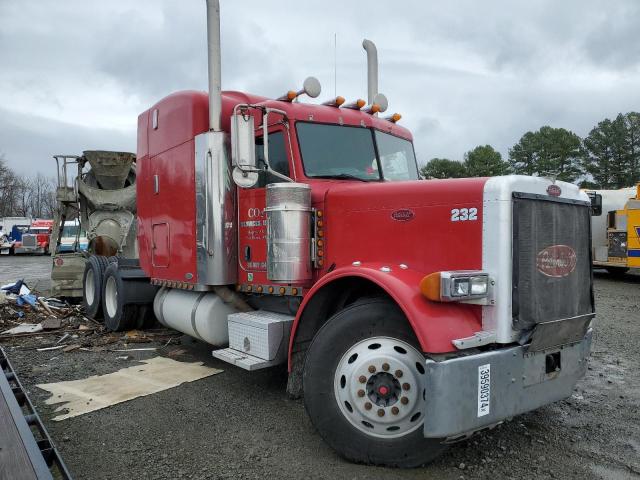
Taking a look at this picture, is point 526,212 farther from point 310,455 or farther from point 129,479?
point 129,479

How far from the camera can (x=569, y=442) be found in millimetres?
3887

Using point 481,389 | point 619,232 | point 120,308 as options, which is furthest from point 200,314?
point 619,232

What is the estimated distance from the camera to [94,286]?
28.0ft

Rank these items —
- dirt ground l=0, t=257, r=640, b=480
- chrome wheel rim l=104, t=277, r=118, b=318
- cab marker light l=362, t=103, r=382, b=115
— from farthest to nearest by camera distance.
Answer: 1. chrome wheel rim l=104, t=277, r=118, b=318
2. cab marker light l=362, t=103, r=382, b=115
3. dirt ground l=0, t=257, r=640, b=480

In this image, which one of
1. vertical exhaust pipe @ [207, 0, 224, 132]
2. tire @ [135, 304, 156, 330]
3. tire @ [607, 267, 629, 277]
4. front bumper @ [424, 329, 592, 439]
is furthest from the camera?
tire @ [607, 267, 629, 277]

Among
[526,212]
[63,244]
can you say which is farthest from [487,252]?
[63,244]

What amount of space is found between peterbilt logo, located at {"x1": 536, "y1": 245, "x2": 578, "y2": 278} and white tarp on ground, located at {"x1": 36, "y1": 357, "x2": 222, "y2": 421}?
3604 millimetres

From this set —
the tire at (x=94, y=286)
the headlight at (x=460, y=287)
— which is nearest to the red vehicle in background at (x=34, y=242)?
the tire at (x=94, y=286)

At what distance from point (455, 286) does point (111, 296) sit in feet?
20.8

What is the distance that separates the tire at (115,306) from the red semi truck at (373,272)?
2.13 m

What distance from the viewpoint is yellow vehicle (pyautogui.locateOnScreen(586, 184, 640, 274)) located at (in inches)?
595

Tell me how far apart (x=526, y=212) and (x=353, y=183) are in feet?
5.65

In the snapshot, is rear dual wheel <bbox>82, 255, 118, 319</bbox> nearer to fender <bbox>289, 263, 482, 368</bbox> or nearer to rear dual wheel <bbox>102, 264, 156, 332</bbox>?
rear dual wheel <bbox>102, 264, 156, 332</bbox>

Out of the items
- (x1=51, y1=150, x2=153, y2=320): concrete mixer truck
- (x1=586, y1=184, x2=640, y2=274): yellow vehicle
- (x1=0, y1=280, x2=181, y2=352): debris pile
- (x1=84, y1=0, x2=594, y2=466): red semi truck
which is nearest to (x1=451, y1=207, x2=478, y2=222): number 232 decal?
(x1=84, y1=0, x2=594, y2=466): red semi truck
